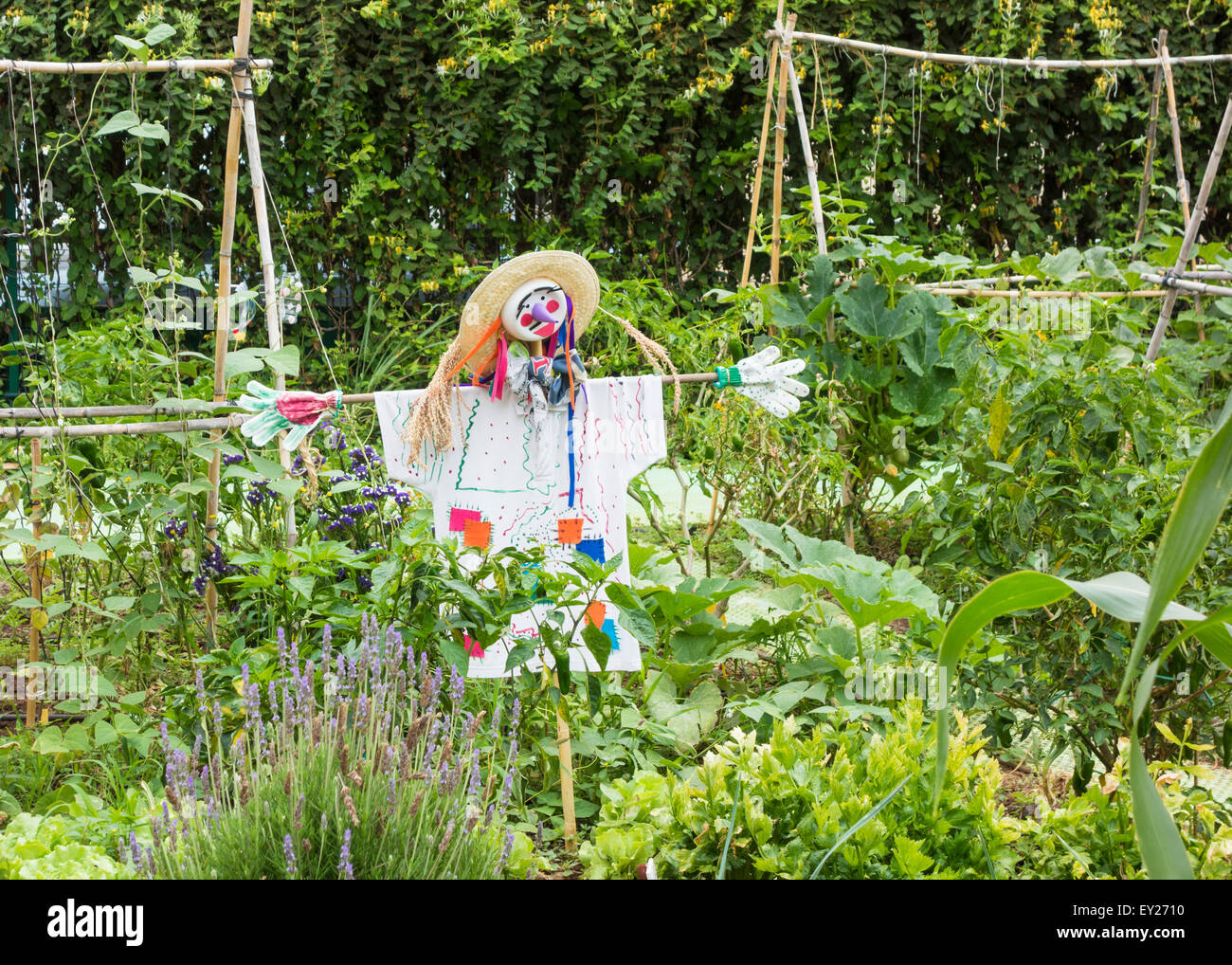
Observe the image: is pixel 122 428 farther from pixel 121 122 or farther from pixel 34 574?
pixel 121 122

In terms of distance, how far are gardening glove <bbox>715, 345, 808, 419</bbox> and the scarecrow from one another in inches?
5.7

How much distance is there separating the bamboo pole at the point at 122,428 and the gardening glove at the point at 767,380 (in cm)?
102

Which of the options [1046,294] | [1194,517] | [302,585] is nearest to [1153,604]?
[1194,517]

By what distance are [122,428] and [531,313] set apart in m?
0.85

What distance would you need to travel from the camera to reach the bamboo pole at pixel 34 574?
2.15 m

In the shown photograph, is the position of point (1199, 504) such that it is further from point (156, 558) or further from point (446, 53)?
point (446, 53)

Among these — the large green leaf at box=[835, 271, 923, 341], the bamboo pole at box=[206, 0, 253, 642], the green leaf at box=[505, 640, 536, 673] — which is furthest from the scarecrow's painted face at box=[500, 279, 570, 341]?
the large green leaf at box=[835, 271, 923, 341]

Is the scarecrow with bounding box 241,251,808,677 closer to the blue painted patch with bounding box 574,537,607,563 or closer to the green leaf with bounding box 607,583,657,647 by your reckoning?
the blue painted patch with bounding box 574,537,607,563

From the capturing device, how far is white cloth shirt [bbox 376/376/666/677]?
2170 millimetres

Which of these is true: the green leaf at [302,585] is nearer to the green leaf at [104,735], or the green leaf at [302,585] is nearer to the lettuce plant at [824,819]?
the green leaf at [104,735]

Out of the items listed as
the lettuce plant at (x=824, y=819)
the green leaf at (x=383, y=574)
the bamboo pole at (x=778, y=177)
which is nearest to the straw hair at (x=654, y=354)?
the green leaf at (x=383, y=574)

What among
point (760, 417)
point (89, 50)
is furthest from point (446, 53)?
point (760, 417)

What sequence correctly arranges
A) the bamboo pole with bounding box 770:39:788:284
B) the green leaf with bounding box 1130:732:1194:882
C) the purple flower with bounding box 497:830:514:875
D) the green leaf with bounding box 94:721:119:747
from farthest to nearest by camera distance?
1. the bamboo pole with bounding box 770:39:788:284
2. the green leaf with bounding box 94:721:119:747
3. the purple flower with bounding box 497:830:514:875
4. the green leaf with bounding box 1130:732:1194:882

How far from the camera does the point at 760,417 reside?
10.2ft
